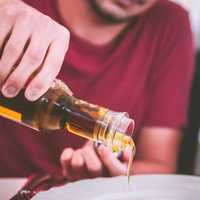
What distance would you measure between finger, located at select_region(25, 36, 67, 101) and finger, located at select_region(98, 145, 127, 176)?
15cm

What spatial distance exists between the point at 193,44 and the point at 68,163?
0.94 feet

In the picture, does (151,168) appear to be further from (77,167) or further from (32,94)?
(32,94)

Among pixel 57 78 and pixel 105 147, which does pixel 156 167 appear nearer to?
pixel 105 147

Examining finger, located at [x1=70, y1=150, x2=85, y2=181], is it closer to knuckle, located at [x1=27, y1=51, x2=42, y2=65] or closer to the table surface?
the table surface

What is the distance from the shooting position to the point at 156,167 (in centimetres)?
87

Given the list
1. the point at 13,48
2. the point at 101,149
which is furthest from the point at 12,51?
the point at 101,149

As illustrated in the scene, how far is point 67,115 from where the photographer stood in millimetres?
672

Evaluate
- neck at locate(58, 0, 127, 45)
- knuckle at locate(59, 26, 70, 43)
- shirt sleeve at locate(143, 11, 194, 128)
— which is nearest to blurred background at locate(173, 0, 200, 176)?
shirt sleeve at locate(143, 11, 194, 128)

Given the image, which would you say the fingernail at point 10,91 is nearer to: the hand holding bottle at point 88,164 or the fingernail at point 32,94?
the fingernail at point 32,94

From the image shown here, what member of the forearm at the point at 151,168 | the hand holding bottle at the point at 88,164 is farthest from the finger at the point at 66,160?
the forearm at the point at 151,168

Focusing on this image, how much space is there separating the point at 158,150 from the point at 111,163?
137 mm

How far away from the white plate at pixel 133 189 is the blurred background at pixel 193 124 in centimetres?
11

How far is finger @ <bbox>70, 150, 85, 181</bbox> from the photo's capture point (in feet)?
2.61

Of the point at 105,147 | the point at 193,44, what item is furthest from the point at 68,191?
the point at 193,44
